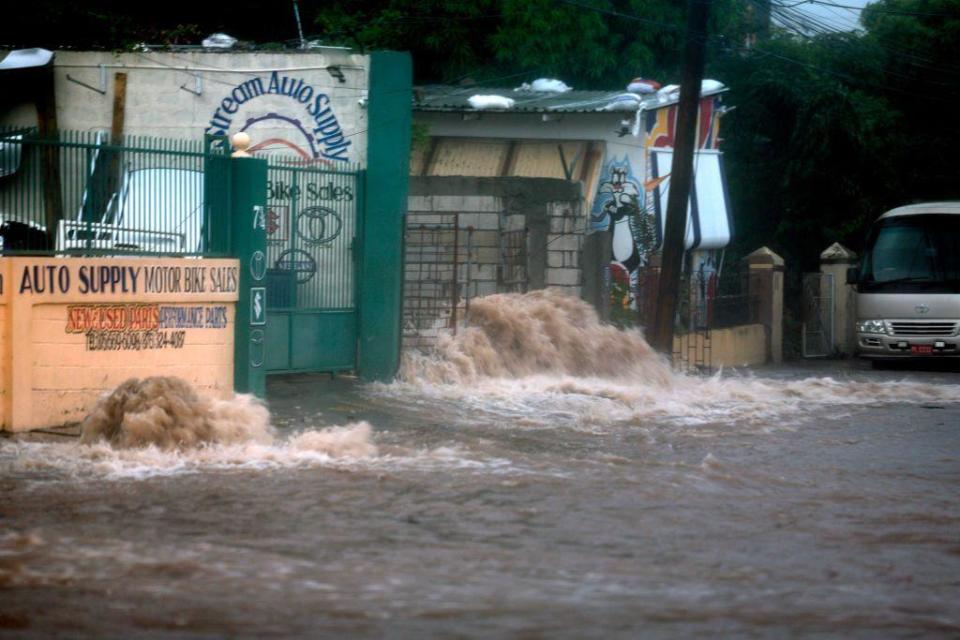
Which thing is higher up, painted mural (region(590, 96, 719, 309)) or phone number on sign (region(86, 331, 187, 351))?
painted mural (region(590, 96, 719, 309))

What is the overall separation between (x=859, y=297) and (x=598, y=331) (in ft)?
19.6

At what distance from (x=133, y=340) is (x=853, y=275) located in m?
13.9

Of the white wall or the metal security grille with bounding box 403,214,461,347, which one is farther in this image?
the metal security grille with bounding box 403,214,461,347

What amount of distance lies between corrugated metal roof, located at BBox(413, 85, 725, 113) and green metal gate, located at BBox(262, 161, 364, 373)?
5.62m

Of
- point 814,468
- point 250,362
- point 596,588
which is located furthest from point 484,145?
point 596,588

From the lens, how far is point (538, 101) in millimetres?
23734

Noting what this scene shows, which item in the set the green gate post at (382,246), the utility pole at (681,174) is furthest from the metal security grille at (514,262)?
the green gate post at (382,246)

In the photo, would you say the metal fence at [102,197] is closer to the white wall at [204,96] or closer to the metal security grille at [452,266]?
the white wall at [204,96]

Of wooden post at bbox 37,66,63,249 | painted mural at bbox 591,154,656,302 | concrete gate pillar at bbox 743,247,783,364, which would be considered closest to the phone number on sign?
wooden post at bbox 37,66,63,249

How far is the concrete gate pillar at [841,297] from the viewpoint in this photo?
1006 inches

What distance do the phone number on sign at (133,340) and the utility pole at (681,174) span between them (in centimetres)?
780

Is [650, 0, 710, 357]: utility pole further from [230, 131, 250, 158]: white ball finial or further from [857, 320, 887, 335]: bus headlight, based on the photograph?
[230, 131, 250, 158]: white ball finial

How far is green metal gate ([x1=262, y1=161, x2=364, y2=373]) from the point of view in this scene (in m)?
14.8

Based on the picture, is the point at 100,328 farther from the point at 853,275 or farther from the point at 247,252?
the point at 853,275
